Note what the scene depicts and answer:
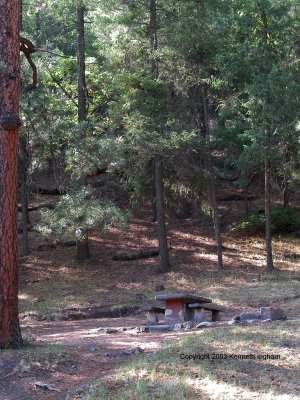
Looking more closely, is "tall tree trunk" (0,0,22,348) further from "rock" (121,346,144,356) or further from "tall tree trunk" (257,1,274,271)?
"tall tree trunk" (257,1,274,271)

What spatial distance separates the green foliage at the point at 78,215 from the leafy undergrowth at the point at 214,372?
775cm

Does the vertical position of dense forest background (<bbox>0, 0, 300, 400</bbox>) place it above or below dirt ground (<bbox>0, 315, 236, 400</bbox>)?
above

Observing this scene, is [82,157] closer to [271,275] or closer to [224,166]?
[271,275]

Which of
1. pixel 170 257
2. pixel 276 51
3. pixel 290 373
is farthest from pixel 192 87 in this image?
pixel 290 373

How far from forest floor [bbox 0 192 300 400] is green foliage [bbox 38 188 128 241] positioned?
7.44 feet

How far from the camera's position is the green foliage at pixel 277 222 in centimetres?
2356

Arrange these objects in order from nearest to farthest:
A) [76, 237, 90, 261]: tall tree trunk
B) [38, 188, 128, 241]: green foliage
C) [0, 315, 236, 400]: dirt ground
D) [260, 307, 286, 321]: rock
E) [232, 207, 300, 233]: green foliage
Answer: [0, 315, 236, 400]: dirt ground
[260, 307, 286, 321]: rock
[38, 188, 128, 241]: green foliage
[76, 237, 90, 261]: tall tree trunk
[232, 207, 300, 233]: green foliage

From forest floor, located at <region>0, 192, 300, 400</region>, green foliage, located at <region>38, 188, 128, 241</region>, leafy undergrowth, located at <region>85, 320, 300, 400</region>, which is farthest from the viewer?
green foliage, located at <region>38, 188, 128, 241</region>

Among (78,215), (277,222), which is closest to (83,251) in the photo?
(78,215)

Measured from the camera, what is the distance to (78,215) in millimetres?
15328

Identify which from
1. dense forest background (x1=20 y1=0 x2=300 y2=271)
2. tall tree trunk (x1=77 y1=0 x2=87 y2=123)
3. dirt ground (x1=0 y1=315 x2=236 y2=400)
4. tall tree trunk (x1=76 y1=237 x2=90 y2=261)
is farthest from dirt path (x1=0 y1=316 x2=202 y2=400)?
tall tree trunk (x1=77 y1=0 x2=87 y2=123)

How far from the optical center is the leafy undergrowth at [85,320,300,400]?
5633 millimetres

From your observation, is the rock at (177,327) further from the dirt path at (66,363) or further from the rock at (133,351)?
the rock at (133,351)

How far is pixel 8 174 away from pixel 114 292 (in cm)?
1049
